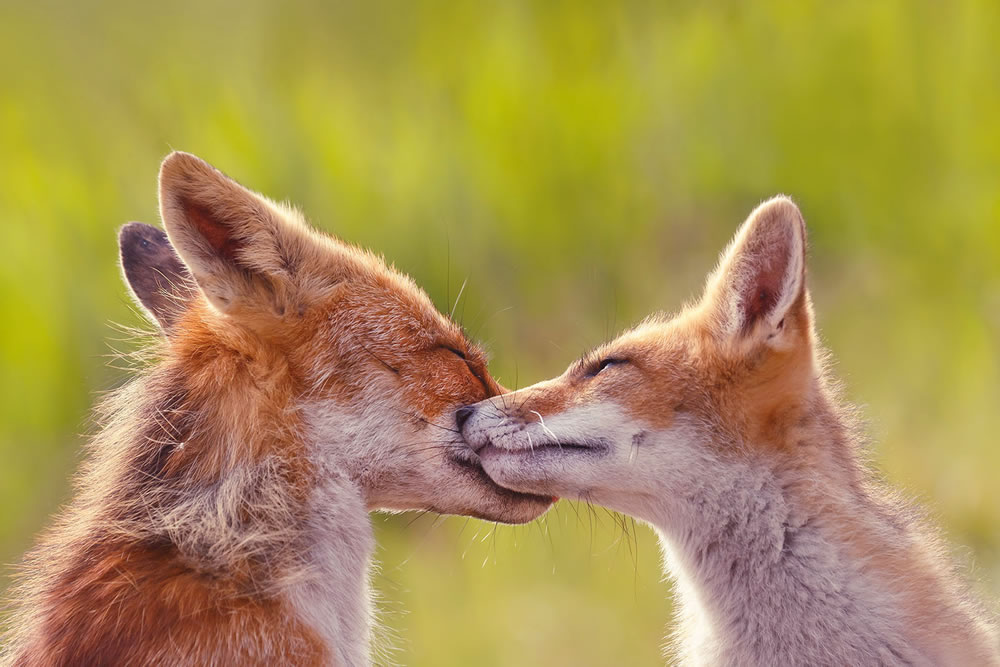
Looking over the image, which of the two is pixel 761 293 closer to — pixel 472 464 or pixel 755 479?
pixel 755 479

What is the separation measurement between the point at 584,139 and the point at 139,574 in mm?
7566

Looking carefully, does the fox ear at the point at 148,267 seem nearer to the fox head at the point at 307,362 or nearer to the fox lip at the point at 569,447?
the fox head at the point at 307,362

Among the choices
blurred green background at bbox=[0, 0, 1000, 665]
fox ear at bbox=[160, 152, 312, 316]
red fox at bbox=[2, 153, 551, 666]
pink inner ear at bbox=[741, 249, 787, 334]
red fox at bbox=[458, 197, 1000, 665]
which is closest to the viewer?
red fox at bbox=[2, 153, 551, 666]

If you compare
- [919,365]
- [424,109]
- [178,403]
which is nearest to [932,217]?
[919,365]

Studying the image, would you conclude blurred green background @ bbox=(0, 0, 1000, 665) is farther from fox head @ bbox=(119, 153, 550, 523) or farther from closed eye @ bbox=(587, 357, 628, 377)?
fox head @ bbox=(119, 153, 550, 523)

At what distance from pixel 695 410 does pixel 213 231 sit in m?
1.67

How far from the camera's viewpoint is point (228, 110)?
9.82m

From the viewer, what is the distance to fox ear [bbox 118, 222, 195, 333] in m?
3.53

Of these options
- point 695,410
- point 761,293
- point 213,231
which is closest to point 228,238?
point 213,231

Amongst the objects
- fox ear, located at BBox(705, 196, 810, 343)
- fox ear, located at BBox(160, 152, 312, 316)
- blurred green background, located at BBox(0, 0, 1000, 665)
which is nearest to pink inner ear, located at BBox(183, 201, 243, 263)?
fox ear, located at BBox(160, 152, 312, 316)

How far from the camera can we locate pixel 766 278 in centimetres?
330

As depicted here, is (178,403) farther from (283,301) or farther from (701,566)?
(701,566)

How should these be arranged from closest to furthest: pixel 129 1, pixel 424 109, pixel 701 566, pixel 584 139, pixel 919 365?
1. pixel 701 566
2. pixel 919 365
3. pixel 584 139
4. pixel 424 109
5. pixel 129 1

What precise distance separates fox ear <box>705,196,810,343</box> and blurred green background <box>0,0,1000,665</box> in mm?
4041
